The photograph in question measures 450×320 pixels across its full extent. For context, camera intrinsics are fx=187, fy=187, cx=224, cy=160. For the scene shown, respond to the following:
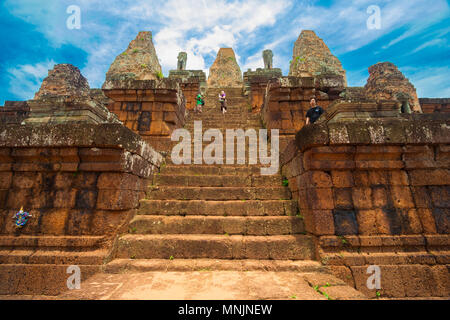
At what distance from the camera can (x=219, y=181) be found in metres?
4.36

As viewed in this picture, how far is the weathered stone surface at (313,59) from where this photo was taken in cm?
2291

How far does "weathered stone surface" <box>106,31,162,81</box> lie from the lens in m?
23.7

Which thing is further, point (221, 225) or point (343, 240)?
point (221, 225)

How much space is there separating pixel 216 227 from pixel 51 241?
8.06ft

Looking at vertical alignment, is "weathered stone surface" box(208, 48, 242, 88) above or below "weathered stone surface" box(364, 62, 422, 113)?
above

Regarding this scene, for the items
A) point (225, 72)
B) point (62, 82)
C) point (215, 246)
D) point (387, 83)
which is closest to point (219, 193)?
point (215, 246)

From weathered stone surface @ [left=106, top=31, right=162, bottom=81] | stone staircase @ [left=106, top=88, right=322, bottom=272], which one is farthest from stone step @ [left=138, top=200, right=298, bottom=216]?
weathered stone surface @ [left=106, top=31, right=162, bottom=81]

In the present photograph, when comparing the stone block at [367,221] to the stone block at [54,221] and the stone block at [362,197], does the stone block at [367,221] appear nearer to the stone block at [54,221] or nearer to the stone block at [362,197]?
the stone block at [362,197]

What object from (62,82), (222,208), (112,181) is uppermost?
(62,82)

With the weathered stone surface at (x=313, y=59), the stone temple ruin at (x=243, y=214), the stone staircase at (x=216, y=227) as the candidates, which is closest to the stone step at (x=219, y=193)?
the stone staircase at (x=216, y=227)

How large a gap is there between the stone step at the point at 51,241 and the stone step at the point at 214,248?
381 millimetres

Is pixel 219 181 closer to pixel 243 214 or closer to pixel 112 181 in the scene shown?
pixel 243 214

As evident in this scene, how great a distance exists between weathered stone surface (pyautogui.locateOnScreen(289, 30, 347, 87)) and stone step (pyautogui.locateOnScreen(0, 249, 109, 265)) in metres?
25.2

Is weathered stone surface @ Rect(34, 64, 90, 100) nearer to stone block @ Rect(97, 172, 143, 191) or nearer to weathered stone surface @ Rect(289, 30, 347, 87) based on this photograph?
stone block @ Rect(97, 172, 143, 191)
